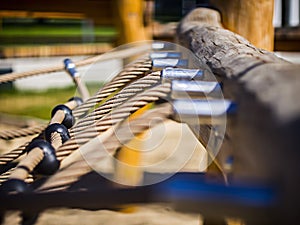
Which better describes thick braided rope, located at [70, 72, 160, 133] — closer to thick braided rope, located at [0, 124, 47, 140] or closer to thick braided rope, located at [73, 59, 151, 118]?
thick braided rope, located at [73, 59, 151, 118]

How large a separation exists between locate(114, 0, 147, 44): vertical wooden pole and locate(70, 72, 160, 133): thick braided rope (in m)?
1.29

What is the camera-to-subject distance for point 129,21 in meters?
2.49

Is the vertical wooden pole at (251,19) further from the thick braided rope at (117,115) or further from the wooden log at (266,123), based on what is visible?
the wooden log at (266,123)

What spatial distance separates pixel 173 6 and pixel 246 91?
9.26 m

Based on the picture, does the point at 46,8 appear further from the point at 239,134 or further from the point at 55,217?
the point at 239,134

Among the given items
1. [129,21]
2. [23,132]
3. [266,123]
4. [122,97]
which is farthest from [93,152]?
[129,21]

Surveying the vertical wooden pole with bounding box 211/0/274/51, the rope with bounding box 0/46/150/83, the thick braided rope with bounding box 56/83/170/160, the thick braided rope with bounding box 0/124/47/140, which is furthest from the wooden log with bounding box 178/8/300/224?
the rope with bounding box 0/46/150/83

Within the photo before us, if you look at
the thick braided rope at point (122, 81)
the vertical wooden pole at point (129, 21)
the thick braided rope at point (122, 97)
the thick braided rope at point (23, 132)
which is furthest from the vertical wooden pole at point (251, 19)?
the vertical wooden pole at point (129, 21)

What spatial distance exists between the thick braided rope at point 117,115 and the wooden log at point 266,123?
0.26 metres

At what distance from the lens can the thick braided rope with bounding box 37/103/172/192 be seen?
984 millimetres

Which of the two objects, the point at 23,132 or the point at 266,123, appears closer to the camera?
the point at 266,123

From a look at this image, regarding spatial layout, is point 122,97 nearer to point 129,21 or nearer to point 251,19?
point 251,19

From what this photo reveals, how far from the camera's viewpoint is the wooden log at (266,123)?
42 centimetres

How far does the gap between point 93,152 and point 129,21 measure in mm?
1341
